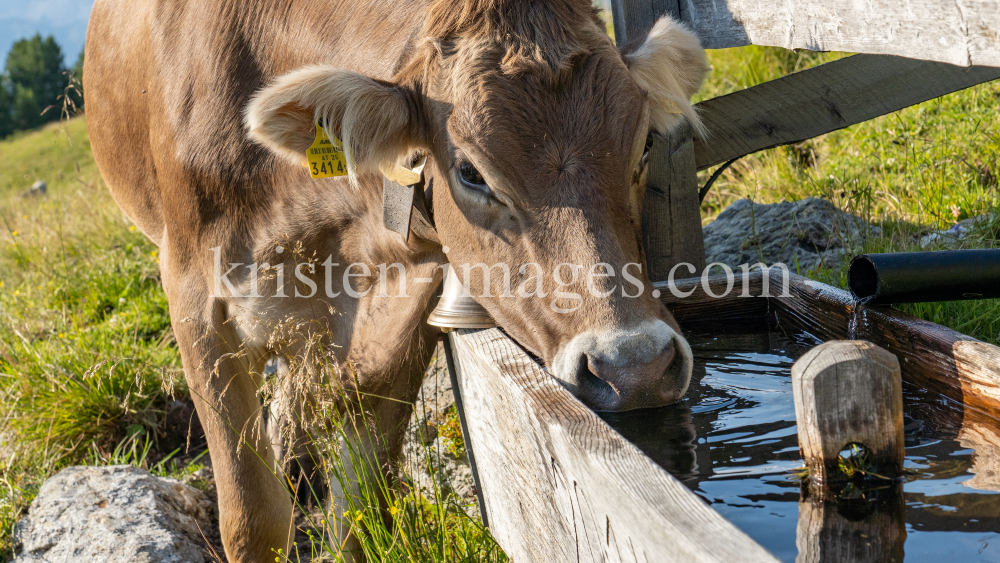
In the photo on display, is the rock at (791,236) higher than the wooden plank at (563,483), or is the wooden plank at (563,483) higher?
the rock at (791,236)

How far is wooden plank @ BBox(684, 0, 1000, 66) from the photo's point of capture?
1612mm

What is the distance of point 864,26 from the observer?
2010mm

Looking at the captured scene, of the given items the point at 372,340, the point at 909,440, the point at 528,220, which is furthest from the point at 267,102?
the point at 909,440

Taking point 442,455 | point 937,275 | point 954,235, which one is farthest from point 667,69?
point 442,455

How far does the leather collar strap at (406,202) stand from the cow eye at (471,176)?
24cm

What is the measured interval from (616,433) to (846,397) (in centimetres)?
38

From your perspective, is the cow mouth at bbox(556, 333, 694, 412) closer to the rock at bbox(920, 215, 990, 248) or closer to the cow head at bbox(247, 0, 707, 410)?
the cow head at bbox(247, 0, 707, 410)

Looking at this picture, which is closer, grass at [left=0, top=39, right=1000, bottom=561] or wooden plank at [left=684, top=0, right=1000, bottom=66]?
wooden plank at [left=684, top=0, right=1000, bottom=66]

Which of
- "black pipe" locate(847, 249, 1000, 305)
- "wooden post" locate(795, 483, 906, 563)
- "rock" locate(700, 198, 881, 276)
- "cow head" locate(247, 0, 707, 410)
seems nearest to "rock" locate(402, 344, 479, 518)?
"cow head" locate(247, 0, 707, 410)

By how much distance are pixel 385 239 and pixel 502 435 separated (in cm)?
110

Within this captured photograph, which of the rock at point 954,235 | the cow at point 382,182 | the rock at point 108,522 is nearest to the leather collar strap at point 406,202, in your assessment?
the cow at point 382,182

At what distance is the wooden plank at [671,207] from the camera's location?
120 inches

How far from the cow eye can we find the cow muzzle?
52 cm

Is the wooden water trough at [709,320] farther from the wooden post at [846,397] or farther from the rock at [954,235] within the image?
the rock at [954,235]
